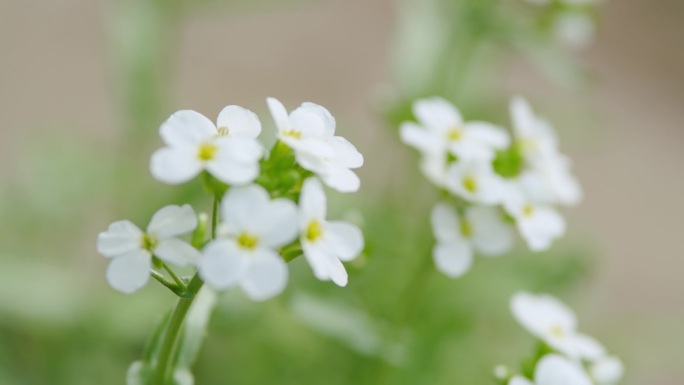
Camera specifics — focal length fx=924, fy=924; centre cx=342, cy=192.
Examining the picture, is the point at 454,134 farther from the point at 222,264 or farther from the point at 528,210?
the point at 222,264

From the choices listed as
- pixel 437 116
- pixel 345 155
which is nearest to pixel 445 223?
pixel 437 116

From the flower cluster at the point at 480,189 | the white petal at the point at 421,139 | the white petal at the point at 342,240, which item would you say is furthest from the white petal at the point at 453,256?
the white petal at the point at 342,240

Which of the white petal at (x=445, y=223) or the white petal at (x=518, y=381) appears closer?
the white petal at (x=518, y=381)

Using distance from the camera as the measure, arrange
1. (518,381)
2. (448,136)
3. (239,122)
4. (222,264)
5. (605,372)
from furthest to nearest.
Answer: (448,136)
(605,372)
(518,381)
(239,122)
(222,264)

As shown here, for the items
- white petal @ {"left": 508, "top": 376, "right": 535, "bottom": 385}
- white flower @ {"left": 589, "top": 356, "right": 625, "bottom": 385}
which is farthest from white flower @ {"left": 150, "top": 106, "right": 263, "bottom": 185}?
white flower @ {"left": 589, "top": 356, "right": 625, "bottom": 385}

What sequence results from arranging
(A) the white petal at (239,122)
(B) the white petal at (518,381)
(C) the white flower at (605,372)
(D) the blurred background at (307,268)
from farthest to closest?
1. (D) the blurred background at (307,268)
2. (C) the white flower at (605,372)
3. (B) the white petal at (518,381)
4. (A) the white petal at (239,122)

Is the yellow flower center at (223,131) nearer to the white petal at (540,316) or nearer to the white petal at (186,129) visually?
the white petal at (186,129)

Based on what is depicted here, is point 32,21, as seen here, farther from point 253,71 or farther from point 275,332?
point 275,332
